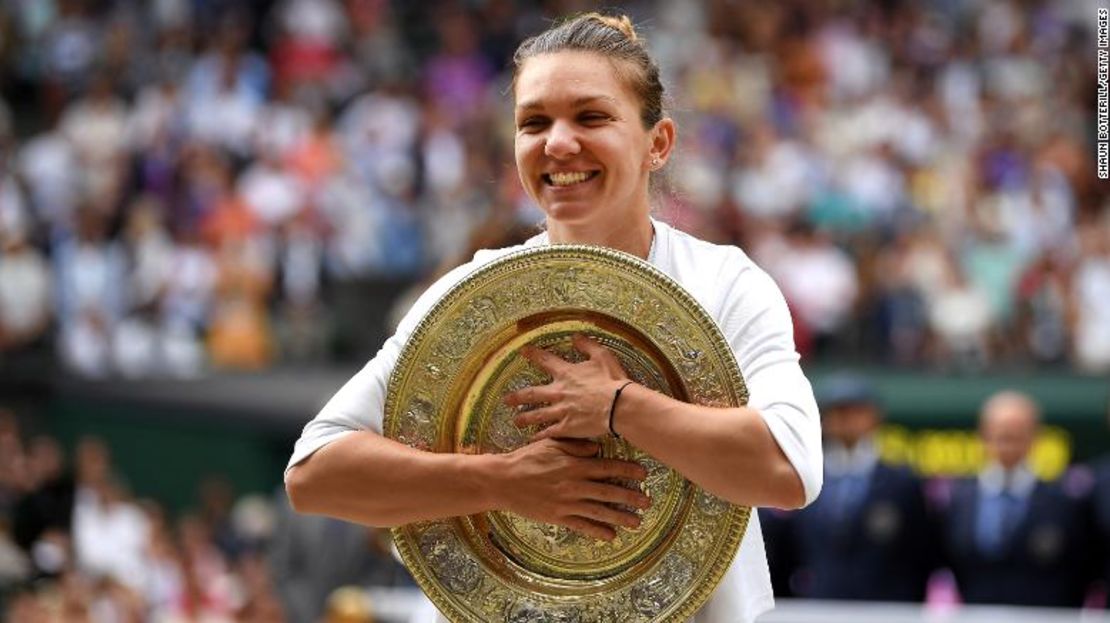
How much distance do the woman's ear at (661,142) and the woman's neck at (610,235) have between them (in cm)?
11

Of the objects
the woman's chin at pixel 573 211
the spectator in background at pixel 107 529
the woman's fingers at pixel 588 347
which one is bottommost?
the spectator in background at pixel 107 529

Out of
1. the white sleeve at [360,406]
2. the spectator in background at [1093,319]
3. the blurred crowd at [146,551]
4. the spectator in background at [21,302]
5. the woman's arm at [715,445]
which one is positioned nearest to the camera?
the woman's arm at [715,445]

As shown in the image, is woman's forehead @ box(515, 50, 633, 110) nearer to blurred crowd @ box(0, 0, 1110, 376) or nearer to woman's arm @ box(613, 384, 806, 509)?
woman's arm @ box(613, 384, 806, 509)

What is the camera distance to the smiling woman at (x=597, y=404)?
9.96 ft

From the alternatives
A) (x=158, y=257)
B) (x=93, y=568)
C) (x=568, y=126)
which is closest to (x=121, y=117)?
(x=158, y=257)

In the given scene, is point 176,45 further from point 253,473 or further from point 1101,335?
point 1101,335

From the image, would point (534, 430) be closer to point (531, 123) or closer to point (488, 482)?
point (488, 482)

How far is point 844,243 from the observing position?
13422 mm

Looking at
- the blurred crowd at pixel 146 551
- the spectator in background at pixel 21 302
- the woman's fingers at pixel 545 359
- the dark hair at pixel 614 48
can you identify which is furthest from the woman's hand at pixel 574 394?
the spectator in background at pixel 21 302

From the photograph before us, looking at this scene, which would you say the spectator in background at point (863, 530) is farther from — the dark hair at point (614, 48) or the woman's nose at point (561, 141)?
the woman's nose at point (561, 141)

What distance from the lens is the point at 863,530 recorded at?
29.3 ft

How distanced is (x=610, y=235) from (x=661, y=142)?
0.21 m
